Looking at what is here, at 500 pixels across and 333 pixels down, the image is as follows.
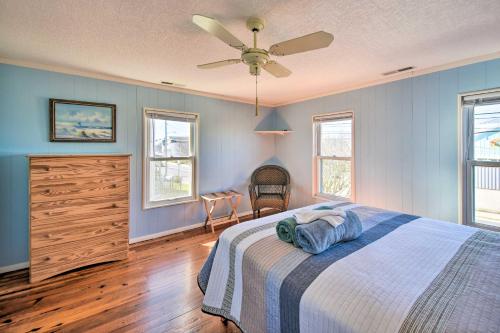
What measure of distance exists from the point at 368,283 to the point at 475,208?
2.45 meters

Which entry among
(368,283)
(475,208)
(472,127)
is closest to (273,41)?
(368,283)

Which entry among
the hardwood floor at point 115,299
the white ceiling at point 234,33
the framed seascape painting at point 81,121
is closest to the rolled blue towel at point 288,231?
the hardwood floor at point 115,299

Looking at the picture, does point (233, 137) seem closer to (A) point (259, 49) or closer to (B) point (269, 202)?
(B) point (269, 202)

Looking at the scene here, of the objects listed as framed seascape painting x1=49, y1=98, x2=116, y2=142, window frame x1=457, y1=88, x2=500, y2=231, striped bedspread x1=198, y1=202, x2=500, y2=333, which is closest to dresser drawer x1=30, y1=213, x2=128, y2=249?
framed seascape painting x1=49, y1=98, x2=116, y2=142

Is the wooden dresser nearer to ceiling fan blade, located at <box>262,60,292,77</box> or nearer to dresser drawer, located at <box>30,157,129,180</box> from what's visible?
dresser drawer, located at <box>30,157,129,180</box>

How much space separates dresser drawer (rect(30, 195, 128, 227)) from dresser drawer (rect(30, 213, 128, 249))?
0.04 metres

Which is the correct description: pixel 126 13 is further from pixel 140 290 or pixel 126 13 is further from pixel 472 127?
pixel 472 127

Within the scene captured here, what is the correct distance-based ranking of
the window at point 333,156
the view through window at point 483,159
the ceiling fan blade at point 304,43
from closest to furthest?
the ceiling fan blade at point 304,43, the view through window at point 483,159, the window at point 333,156

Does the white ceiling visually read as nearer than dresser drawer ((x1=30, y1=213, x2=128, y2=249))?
Yes

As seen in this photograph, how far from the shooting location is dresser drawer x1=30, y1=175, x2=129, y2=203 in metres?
2.29

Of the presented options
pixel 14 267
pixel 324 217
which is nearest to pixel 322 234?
pixel 324 217

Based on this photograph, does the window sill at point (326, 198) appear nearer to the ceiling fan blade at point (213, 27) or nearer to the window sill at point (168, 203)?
the window sill at point (168, 203)

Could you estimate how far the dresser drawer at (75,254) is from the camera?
229cm

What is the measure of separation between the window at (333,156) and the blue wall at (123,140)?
1.11 meters
